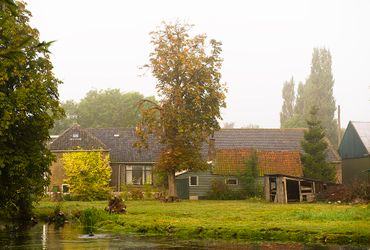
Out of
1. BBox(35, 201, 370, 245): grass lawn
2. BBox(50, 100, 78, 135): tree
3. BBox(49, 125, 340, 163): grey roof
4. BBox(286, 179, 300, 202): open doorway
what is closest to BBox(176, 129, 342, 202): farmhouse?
BBox(49, 125, 340, 163): grey roof

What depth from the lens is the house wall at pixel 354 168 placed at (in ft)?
193

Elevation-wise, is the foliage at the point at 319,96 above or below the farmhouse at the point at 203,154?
above

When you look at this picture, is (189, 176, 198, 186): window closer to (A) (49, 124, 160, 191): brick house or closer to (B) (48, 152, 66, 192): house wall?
(A) (49, 124, 160, 191): brick house

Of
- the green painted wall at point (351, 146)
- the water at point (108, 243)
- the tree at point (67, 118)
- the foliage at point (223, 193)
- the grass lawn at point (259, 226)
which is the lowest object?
the water at point (108, 243)

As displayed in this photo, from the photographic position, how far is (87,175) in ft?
175

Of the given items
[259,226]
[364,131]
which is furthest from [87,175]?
[259,226]

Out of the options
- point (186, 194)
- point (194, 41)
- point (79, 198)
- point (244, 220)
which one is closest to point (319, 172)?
point (186, 194)

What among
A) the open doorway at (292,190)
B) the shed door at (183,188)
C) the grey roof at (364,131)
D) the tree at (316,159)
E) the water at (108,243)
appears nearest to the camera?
the water at (108,243)

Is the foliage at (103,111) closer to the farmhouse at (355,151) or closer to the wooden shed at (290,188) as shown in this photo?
the farmhouse at (355,151)

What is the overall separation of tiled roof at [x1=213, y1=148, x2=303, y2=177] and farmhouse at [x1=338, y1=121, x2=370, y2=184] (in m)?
6.78

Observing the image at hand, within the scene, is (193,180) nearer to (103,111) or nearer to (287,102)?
(103,111)

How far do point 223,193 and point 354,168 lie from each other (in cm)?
1710

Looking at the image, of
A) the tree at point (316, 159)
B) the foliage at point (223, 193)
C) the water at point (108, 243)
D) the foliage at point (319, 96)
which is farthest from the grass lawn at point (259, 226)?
the foliage at point (319, 96)

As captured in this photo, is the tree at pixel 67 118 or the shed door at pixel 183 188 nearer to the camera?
the shed door at pixel 183 188
